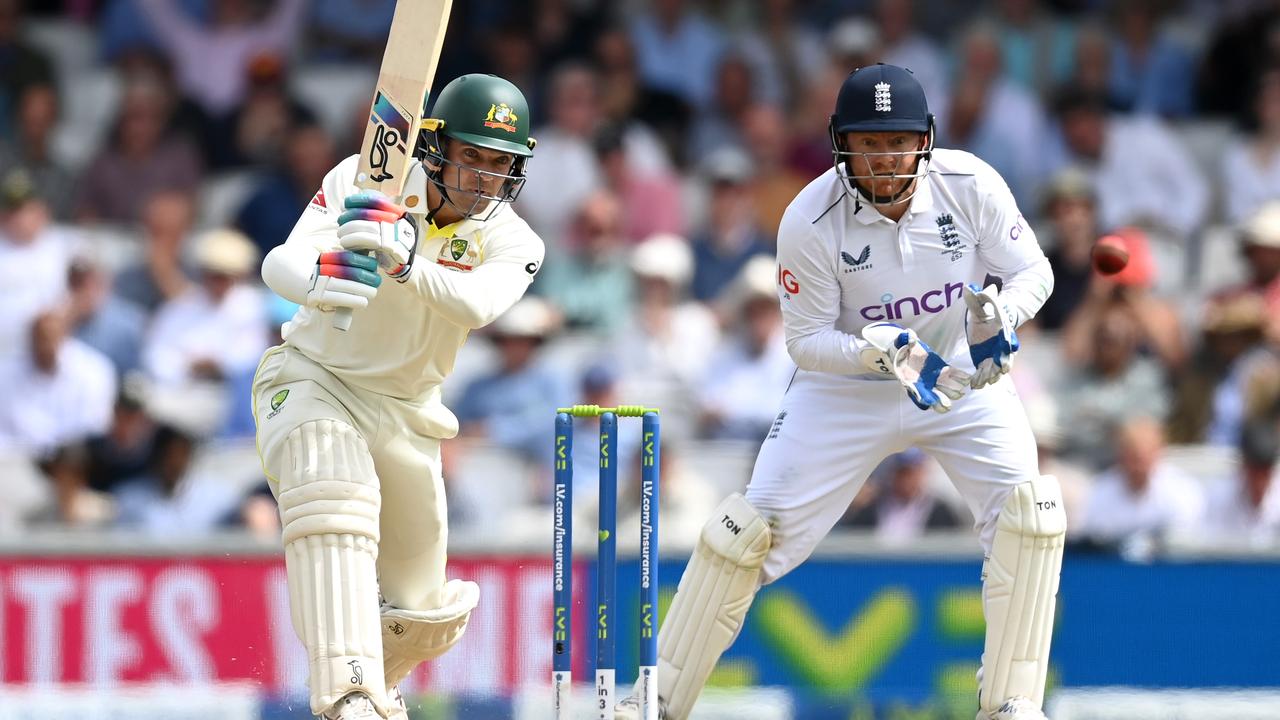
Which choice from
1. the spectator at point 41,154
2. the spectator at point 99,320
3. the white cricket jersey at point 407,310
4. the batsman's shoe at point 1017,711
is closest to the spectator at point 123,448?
the spectator at point 99,320

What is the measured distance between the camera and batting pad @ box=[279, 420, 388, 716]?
16.4 feet

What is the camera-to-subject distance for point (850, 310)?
5.52m

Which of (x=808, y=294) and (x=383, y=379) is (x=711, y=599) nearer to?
(x=808, y=294)

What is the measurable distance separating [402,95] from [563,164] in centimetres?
472

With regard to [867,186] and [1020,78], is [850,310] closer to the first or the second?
[867,186]

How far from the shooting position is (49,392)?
896 cm

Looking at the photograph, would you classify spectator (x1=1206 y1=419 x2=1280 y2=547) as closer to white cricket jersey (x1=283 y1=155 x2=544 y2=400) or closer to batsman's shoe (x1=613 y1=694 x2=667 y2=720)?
batsman's shoe (x1=613 y1=694 x2=667 y2=720)

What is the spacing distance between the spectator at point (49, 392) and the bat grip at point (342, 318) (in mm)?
4277

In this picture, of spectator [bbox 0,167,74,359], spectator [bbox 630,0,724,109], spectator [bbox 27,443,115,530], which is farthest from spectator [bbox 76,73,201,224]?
spectator [bbox 630,0,724,109]

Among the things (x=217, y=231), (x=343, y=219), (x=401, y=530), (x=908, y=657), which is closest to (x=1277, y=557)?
(x=908, y=657)

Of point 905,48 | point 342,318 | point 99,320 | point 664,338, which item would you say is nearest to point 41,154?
point 99,320

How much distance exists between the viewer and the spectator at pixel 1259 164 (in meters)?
9.89

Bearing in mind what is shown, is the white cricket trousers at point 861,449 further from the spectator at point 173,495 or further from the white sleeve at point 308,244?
the spectator at point 173,495

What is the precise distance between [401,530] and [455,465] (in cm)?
290
